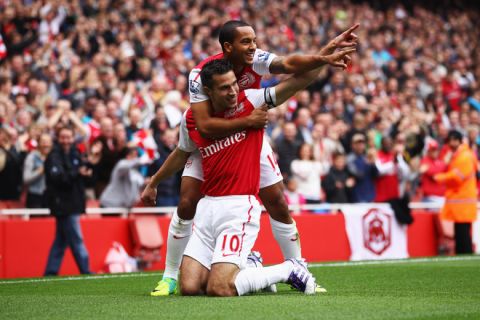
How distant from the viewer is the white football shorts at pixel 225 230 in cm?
844

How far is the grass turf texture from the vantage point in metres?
7.07

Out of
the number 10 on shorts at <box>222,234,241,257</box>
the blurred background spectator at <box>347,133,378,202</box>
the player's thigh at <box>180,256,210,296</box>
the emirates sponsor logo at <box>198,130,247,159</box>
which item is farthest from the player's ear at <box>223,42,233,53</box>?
the blurred background spectator at <box>347,133,378,202</box>

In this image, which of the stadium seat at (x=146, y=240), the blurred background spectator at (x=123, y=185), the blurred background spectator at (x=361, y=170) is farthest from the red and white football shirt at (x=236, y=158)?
the blurred background spectator at (x=361, y=170)

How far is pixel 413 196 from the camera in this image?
19531 mm

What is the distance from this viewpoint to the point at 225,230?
8.52 m

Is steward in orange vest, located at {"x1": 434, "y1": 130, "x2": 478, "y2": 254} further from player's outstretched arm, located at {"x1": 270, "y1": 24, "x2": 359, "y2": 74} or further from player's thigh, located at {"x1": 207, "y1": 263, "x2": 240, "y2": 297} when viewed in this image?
player's thigh, located at {"x1": 207, "y1": 263, "x2": 240, "y2": 297}

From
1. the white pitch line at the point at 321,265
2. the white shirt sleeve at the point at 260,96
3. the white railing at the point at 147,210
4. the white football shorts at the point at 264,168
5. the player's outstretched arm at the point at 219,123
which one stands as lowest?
the white pitch line at the point at 321,265

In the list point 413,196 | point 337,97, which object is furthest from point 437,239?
point 337,97

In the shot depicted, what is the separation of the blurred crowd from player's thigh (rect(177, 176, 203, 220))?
152 inches

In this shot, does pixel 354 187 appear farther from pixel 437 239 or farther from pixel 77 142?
pixel 77 142

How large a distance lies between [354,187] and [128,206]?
4.57 meters

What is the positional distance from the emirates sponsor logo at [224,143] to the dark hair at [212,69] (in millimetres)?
463

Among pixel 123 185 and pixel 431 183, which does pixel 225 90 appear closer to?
pixel 123 185

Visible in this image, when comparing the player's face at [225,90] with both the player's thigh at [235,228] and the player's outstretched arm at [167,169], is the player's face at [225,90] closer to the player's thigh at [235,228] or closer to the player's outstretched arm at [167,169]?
the player's thigh at [235,228]
